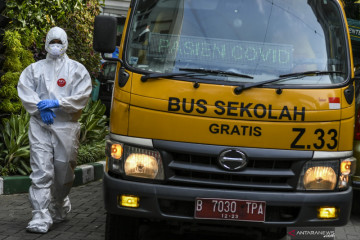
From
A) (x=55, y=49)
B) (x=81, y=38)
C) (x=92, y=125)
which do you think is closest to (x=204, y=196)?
(x=55, y=49)

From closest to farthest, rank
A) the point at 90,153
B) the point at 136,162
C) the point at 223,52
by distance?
the point at 136,162 → the point at 223,52 → the point at 90,153

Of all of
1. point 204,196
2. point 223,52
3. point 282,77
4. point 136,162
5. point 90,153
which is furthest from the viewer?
point 90,153

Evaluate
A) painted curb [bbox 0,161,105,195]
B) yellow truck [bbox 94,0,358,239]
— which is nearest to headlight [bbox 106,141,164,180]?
yellow truck [bbox 94,0,358,239]

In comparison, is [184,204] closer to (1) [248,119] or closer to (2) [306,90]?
Answer: (1) [248,119]

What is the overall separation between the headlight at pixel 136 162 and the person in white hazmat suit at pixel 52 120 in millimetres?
1340

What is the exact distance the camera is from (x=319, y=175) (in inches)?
203

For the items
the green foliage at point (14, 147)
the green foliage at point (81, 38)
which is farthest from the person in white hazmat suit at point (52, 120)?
the green foliage at point (81, 38)

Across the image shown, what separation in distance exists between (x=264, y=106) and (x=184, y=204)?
922mm

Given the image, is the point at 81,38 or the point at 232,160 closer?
the point at 232,160

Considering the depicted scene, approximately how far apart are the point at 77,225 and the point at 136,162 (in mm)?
1841

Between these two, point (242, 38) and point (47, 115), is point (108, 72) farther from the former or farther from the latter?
point (242, 38)

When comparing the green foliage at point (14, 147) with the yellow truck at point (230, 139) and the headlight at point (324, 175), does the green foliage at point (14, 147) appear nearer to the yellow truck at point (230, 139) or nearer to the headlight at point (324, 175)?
the yellow truck at point (230, 139)

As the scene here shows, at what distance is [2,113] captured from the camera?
31.7 feet

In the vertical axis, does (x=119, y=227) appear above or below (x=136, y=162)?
below
